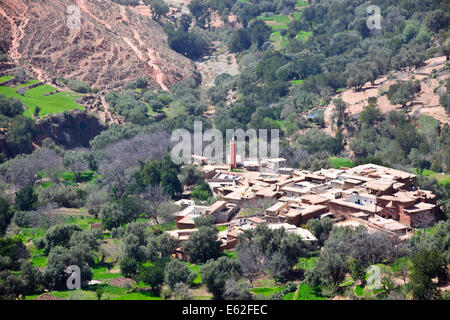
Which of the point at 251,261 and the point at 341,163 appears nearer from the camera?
the point at 251,261

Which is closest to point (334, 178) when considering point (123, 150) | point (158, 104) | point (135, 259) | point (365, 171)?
point (365, 171)

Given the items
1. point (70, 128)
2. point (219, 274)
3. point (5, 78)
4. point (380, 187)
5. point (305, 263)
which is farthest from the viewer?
point (5, 78)

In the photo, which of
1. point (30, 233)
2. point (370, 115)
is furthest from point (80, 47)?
point (30, 233)

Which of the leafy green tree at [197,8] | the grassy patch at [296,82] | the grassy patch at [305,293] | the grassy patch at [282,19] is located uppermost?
the leafy green tree at [197,8]

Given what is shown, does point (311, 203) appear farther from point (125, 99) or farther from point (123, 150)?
point (125, 99)

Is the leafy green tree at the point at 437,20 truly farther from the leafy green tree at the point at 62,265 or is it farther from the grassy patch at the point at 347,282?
the leafy green tree at the point at 62,265

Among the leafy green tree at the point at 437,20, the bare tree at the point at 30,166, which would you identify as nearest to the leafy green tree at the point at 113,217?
the bare tree at the point at 30,166

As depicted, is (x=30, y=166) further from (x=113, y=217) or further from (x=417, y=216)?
(x=417, y=216)
